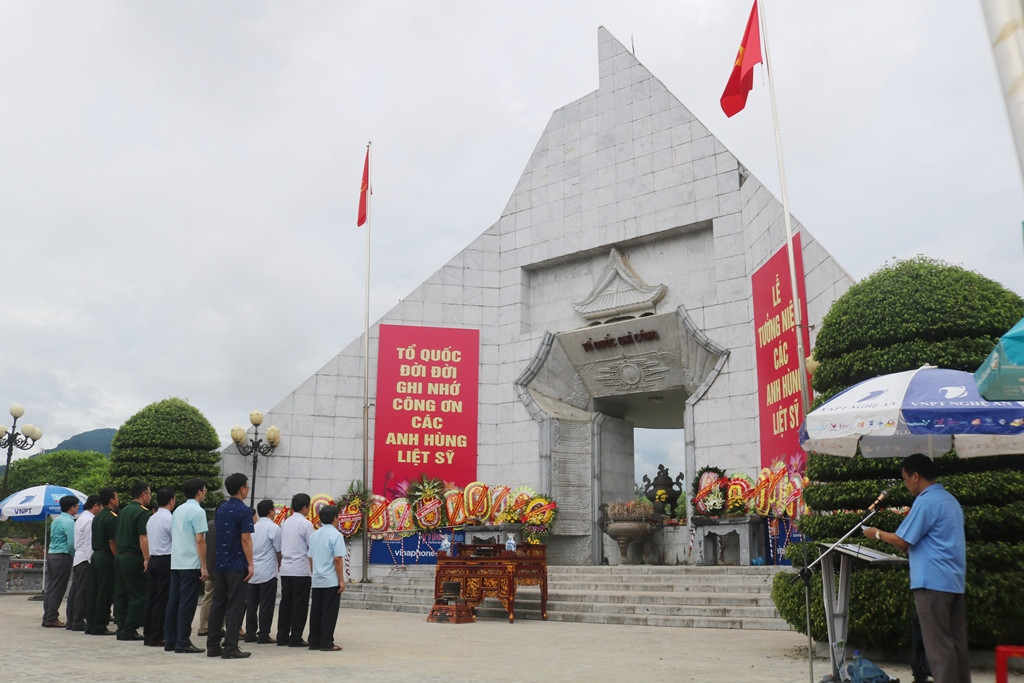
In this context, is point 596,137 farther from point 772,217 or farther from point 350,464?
point 350,464

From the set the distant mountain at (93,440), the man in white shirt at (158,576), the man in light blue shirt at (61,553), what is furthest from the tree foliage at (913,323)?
the distant mountain at (93,440)

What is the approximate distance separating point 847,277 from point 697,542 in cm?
522

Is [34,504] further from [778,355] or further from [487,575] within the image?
[778,355]

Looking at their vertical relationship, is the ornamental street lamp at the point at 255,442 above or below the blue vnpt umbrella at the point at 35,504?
above

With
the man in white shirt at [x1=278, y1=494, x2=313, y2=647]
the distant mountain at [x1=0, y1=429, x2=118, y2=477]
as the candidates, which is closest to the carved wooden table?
the man in white shirt at [x1=278, y1=494, x2=313, y2=647]

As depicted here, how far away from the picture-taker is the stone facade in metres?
15.6

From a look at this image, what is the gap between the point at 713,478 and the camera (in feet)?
47.2

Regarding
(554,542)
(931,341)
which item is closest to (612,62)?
(554,542)

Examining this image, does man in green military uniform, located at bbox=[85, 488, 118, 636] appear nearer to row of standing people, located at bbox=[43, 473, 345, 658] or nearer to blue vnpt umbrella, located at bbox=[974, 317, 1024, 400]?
row of standing people, located at bbox=[43, 473, 345, 658]

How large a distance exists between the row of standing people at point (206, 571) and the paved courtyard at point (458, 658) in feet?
0.80

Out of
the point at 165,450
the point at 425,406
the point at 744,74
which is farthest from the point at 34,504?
the point at 744,74

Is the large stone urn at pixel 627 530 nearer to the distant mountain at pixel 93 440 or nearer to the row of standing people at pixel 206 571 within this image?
the row of standing people at pixel 206 571

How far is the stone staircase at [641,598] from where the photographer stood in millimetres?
10195

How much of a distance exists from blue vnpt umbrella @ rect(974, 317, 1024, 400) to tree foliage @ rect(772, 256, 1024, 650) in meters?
2.53
